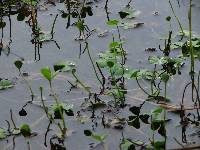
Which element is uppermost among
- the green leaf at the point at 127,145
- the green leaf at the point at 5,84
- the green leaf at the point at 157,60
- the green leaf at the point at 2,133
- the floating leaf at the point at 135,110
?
the green leaf at the point at 157,60

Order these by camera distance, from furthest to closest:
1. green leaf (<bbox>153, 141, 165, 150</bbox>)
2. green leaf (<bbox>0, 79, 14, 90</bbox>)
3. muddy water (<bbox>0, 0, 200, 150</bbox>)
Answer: green leaf (<bbox>0, 79, 14, 90</bbox>) → muddy water (<bbox>0, 0, 200, 150</bbox>) → green leaf (<bbox>153, 141, 165, 150</bbox>)

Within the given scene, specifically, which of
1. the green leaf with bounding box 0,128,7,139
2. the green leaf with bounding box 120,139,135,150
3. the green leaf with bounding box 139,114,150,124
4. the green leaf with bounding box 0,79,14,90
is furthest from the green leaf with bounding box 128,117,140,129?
the green leaf with bounding box 0,79,14,90

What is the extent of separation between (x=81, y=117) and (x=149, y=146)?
366mm

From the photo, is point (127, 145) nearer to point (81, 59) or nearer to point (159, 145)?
point (159, 145)

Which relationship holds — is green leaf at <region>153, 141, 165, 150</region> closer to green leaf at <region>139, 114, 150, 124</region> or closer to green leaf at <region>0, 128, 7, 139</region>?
green leaf at <region>139, 114, 150, 124</region>

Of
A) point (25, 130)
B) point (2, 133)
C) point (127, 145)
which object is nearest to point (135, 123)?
point (127, 145)

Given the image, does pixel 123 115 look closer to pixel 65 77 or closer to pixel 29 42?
pixel 65 77

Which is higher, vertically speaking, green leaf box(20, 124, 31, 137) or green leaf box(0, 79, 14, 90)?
green leaf box(0, 79, 14, 90)

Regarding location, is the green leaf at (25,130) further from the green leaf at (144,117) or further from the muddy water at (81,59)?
the green leaf at (144,117)

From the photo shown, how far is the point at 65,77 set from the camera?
7.48ft

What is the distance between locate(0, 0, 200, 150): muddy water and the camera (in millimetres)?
1890

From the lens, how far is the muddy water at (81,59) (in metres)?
1.89

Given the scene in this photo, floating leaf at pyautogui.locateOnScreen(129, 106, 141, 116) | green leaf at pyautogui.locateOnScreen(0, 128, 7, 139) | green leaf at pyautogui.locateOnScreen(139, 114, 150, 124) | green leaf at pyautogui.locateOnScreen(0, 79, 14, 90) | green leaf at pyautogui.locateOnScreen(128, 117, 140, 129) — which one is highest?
green leaf at pyautogui.locateOnScreen(0, 79, 14, 90)

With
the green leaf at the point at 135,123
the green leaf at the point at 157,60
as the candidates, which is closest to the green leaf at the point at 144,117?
the green leaf at the point at 135,123
